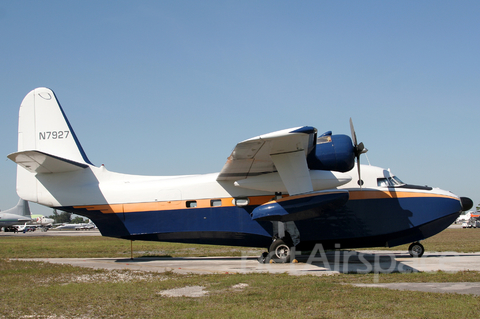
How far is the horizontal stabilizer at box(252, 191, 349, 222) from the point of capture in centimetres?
1017

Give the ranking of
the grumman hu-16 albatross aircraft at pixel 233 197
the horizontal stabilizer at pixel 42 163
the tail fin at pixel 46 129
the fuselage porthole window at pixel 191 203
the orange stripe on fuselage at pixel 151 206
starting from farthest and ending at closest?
the tail fin at pixel 46 129 → the fuselage porthole window at pixel 191 203 → the orange stripe on fuselage at pixel 151 206 → the grumman hu-16 albatross aircraft at pixel 233 197 → the horizontal stabilizer at pixel 42 163

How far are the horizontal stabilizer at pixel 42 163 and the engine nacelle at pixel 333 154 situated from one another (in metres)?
7.90

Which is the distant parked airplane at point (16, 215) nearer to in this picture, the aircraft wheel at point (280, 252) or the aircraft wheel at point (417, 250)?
the aircraft wheel at point (280, 252)

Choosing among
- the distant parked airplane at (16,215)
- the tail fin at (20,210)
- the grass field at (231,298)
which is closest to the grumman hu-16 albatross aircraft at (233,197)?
the grass field at (231,298)

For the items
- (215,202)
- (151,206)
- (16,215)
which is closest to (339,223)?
(215,202)

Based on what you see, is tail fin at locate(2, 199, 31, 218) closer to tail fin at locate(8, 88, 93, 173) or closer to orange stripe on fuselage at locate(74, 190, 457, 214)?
tail fin at locate(8, 88, 93, 173)

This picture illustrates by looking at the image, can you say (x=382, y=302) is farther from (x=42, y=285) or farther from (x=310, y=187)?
(x=42, y=285)

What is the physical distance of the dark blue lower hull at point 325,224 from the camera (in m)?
12.3

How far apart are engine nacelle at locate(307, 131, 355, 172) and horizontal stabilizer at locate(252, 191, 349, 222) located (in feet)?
3.67

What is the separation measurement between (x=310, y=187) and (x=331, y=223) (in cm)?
255

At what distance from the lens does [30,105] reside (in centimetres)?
1395

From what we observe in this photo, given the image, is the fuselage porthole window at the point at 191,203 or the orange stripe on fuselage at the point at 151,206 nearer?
the orange stripe on fuselage at the point at 151,206

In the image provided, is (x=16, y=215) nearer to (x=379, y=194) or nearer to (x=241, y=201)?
(x=241, y=201)

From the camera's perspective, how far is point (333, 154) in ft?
36.3
